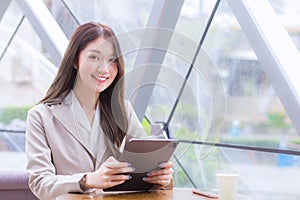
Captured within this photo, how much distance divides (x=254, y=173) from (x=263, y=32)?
3.04ft

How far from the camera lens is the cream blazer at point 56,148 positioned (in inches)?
74.5

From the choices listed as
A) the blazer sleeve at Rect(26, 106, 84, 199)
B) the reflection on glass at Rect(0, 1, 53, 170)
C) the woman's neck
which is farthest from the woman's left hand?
the reflection on glass at Rect(0, 1, 53, 170)

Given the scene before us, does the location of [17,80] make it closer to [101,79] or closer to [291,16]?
[291,16]

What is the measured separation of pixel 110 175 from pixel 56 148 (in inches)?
12.1

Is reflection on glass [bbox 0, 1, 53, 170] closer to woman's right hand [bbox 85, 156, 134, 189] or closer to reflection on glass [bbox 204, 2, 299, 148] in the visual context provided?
reflection on glass [bbox 204, 2, 299, 148]

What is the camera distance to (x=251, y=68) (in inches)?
126

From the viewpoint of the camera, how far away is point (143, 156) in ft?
5.78

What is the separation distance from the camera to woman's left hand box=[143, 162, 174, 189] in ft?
6.14

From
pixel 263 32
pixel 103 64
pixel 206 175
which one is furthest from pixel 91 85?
pixel 206 175

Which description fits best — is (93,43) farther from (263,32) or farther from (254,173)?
(254,173)

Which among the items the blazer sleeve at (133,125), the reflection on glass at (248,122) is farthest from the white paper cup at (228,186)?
the reflection on glass at (248,122)

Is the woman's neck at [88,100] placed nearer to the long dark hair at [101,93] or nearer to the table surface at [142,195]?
the long dark hair at [101,93]

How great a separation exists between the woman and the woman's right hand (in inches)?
0.4

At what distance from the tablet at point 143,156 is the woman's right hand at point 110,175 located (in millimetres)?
23
